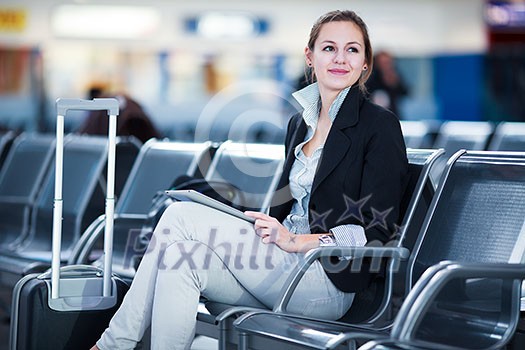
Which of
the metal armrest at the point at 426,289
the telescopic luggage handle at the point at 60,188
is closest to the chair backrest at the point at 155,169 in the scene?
the telescopic luggage handle at the point at 60,188

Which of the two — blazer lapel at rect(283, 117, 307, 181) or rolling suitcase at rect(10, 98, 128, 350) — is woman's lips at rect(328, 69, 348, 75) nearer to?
blazer lapel at rect(283, 117, 307, 181)

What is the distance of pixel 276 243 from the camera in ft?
11.1

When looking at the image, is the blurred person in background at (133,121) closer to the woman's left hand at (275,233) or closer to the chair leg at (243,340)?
the woman's left hand at (275,233)

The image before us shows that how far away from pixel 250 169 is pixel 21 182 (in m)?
2.00

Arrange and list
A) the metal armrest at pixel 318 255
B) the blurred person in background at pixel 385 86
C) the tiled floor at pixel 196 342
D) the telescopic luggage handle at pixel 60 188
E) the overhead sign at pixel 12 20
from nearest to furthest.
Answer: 1. the metal armrest at pixel 318 255
2. the telescopic luggage handle at pixel 60 188
3. the tiled floor at pixel 196 342
4. the blurred person in background at pixel 385 86
5. the overhead sign at pixel 12 20

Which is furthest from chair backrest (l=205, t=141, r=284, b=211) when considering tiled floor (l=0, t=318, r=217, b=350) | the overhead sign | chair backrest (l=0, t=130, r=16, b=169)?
the overhead sign

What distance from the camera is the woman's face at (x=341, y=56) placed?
3.57m

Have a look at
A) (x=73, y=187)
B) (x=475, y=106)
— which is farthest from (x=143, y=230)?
(x=475, y=106)

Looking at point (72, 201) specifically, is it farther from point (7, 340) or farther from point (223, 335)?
point (223, 335)

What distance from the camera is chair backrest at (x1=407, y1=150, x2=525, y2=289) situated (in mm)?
3262

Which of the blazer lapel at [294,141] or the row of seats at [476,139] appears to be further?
the row of seats at [476,139]

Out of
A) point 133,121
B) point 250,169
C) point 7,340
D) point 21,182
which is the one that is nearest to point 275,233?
point 250,169

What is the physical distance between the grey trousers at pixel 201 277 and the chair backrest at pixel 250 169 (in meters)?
0.98

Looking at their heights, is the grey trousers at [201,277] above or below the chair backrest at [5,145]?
above
